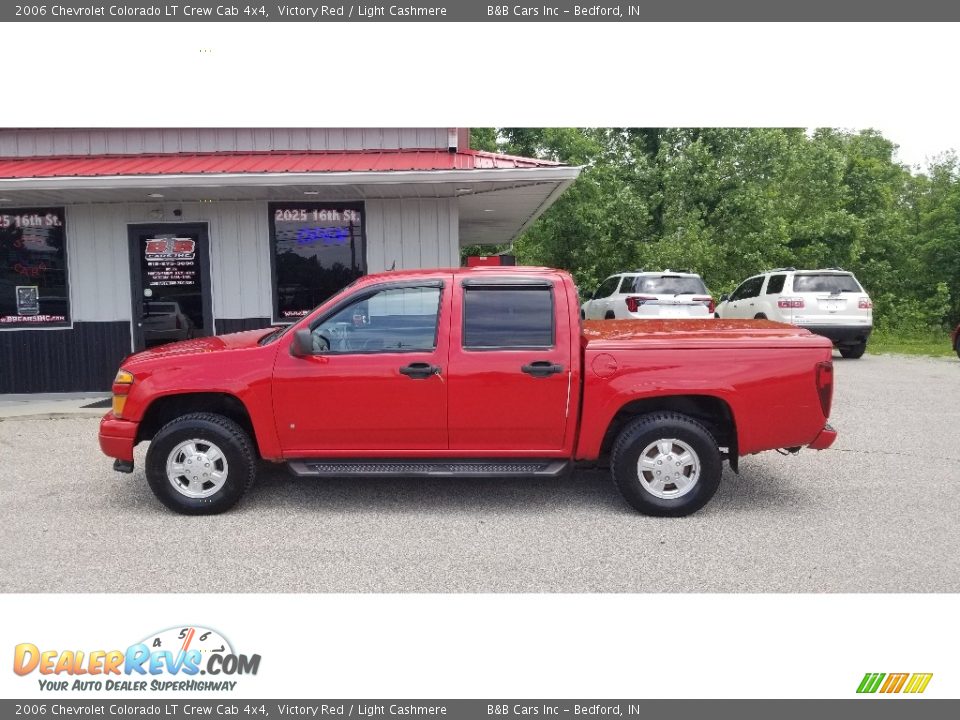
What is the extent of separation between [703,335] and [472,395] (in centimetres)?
177

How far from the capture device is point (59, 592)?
14.0 feet

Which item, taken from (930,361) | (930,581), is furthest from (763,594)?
(930,361)

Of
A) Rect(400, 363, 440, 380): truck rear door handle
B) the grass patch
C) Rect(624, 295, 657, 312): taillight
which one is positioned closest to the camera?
Rect(400, 363, 440, 380): truck rear door handle

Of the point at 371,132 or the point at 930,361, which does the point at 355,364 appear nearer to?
the point at 371,132

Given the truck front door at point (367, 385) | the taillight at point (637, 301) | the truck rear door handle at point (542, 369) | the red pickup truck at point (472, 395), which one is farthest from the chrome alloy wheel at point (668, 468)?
the taillight at point (637, 301)

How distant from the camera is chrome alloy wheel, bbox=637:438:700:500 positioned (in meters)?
5.48

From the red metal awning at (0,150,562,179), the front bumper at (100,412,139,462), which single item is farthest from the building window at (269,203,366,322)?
the front bumper at (100,412,139,462)

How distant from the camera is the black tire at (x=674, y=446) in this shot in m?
5.43

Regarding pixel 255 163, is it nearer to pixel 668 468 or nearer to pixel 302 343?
pixel 302 343

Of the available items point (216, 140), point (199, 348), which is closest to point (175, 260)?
point (216, 140)

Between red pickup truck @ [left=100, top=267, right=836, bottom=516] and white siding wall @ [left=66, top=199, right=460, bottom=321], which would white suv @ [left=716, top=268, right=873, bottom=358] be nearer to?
white siding wall @ [left=66, top=199, right=460, bottom=321]

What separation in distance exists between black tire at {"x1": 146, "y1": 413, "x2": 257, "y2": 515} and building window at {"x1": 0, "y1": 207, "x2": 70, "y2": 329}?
7.27 metres

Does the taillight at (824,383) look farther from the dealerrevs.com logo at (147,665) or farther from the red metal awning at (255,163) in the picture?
the red metal awning at (255,163)

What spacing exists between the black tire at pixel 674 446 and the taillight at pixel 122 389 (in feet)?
11.8
